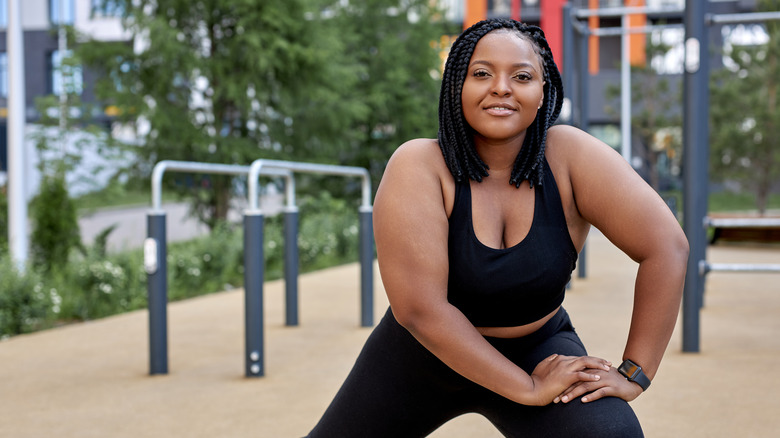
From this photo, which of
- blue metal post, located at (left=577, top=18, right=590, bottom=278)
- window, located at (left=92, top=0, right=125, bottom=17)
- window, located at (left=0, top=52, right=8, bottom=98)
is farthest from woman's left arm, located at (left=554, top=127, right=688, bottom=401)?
window, located at (left=0, top=52, right=8, bottom=98)

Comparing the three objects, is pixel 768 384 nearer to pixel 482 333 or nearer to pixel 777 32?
pixel 482 333

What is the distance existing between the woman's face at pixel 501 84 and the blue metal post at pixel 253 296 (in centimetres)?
228

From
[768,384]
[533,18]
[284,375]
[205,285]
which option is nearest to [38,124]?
[205,285]

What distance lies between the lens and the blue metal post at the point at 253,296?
12.1ft

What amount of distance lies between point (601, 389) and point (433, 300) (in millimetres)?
341

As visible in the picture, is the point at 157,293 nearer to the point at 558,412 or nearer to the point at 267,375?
the point at 267,375

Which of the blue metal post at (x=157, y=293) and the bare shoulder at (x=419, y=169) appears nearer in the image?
the bare shoulder at (x=419, y=169)

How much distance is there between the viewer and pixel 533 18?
1003 inches

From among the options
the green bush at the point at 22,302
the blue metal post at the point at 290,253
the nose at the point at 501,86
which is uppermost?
the nose at the point at 501,86

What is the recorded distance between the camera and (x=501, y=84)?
61.9 inches

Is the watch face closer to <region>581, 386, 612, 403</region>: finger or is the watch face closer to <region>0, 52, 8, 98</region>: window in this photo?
<region>581, 386, 612, 403</region>: finger

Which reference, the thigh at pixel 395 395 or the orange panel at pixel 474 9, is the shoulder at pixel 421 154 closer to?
the thigh at pixel 395 395

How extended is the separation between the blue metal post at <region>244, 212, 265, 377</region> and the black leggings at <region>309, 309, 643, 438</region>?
1887 millimetres

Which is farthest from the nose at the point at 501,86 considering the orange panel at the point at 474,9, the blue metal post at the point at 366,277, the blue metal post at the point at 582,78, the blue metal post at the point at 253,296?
the orange panel at the point at 474,9
